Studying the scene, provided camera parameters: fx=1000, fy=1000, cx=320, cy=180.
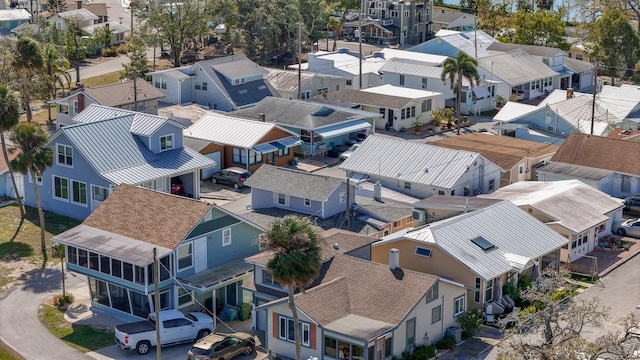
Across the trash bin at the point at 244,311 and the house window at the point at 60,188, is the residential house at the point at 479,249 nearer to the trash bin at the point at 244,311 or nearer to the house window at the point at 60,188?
Result: the trash bin at the point at 244,311

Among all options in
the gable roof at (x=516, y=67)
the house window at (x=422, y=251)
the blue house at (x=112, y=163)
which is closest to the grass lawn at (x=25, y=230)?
the blue house at (x=112, y=163)

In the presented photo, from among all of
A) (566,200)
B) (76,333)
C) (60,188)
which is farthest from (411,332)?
(60,188)

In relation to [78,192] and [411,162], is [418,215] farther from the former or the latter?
[78,192]

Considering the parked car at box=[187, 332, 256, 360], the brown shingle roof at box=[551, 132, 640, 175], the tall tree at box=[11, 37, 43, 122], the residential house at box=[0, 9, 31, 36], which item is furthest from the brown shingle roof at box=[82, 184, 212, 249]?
the residential house at box=[0, 9, 31, 36]

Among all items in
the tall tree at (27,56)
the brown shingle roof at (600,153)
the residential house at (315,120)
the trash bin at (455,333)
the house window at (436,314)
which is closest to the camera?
the house window at (436,314)

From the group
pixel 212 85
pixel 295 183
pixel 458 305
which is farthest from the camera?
pixel 212 85

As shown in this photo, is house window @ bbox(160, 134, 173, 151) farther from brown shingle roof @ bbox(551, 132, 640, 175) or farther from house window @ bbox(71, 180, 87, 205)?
brown shingle roof @ bbox(551, 132, 640, 175)
